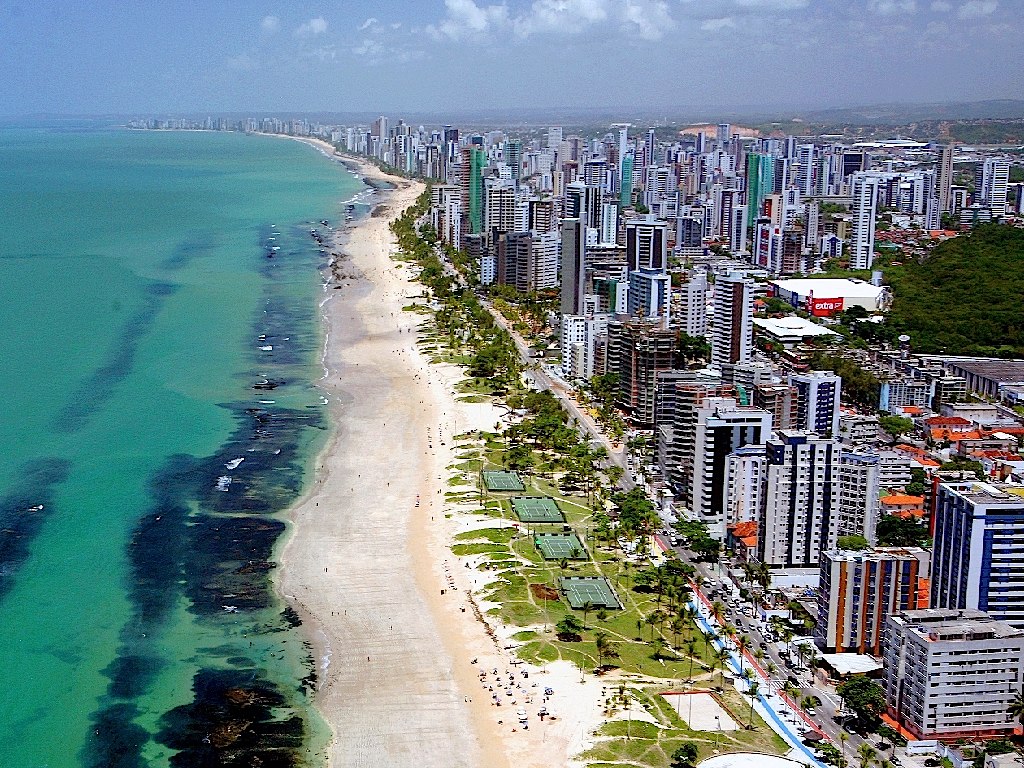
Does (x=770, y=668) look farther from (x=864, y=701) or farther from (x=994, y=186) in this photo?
(x=994, y=186)

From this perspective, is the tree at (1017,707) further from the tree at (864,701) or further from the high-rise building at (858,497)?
the high-rise building at (858,497)

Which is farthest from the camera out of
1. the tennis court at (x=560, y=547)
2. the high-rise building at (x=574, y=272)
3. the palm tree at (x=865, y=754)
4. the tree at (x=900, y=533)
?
the high-rise building at (x=574, y=272)

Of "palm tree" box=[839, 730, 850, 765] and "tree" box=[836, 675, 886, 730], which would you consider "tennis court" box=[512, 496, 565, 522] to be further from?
"palm tree" box=[839, 730, 850, 765]

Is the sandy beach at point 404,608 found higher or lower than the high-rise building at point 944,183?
lower

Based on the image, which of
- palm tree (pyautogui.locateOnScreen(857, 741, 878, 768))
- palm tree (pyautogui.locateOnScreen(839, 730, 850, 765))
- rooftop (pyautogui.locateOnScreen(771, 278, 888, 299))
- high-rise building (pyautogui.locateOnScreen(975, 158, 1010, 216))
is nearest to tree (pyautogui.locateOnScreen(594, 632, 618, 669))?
palm tree (pyautogui.locateOnScreen(839, 730, 850, 765))

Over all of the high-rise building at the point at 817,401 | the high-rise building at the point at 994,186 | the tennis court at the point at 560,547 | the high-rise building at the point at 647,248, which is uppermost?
the high-rise building at the point at 994,186

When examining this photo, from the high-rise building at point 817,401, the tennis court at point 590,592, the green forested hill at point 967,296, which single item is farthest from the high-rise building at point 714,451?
the green forested hill at point 967,296

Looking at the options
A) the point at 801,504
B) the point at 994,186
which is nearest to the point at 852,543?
the point at 801,504
